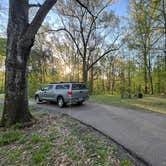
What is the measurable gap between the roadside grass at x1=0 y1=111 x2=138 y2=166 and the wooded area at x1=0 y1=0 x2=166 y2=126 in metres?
1.50

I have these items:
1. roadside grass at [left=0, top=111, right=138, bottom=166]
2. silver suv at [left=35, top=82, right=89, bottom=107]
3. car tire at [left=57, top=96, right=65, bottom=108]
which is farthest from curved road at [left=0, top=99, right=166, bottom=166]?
car tire at [left=57, top=96, right=65, bottom=108]

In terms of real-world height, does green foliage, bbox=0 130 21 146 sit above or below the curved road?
below

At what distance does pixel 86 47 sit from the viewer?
21781mm

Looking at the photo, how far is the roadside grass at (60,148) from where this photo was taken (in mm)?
3781

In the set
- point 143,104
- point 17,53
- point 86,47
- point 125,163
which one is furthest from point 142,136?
point 86,47

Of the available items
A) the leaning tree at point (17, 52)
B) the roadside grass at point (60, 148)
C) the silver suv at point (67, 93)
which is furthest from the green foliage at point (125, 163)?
the silver suv at point (67, 93)

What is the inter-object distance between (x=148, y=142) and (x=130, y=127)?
1537mm

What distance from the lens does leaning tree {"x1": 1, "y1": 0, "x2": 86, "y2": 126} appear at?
6.50 metres

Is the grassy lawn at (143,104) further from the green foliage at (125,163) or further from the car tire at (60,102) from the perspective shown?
the green foliage at (125,163)

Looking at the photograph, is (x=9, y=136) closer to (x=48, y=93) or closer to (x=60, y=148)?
(x=60, y=148)

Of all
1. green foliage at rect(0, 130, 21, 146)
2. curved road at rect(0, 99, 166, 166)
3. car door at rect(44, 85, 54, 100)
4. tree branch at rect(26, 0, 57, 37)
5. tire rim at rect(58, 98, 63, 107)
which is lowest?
green foliage at rect(0, 130, 21, 146)

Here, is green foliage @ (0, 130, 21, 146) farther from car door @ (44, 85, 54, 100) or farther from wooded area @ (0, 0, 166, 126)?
car door @ (44, 85, 54, 100)

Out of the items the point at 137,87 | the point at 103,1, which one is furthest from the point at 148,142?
the point at 137,87

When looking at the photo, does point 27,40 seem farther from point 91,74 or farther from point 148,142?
point 91,74
